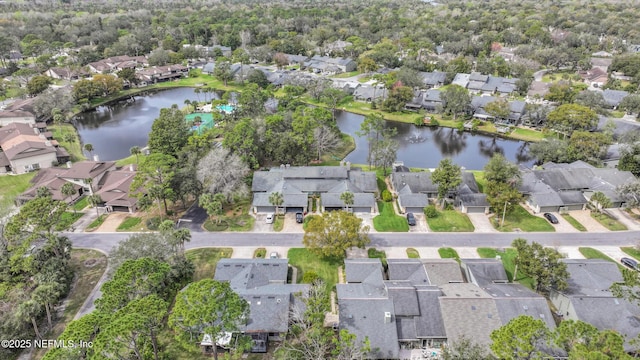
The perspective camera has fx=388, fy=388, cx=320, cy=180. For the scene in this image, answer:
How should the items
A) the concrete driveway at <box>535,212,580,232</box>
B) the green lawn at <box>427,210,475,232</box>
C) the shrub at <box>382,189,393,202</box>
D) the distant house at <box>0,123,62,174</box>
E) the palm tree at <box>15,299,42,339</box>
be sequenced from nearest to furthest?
the palm tree at <box>15,299,42,339</box>, the concrete driveway at <box>535,212,580,232</box>, the green lawn at <box>427,210,475,232</box>, the shrub at <box>382,189,393,202</box>, the distant house at <box>0,123,62,174</box>

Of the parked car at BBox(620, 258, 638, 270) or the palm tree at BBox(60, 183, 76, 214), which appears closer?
the parked car at BBox(620, 258, 638, 270)

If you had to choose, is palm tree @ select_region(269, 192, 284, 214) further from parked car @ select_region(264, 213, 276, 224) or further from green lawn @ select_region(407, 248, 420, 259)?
green lawn @ select_region(407, 248, 420, 259)

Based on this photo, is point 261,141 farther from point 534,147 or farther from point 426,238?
point 534,147

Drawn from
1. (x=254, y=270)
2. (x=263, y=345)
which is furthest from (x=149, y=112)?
(x=263, y=345)

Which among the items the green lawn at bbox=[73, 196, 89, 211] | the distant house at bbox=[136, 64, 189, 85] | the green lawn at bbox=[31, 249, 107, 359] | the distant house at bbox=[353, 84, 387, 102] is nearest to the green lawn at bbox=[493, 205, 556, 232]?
the green lawn at bbox=[31, 249, 107, 359]

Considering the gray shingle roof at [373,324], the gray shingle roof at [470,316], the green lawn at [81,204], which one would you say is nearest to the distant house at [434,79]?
the gray shingle roof at [470,316]

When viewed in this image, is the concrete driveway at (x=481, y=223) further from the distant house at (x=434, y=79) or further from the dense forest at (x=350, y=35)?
the dense forest at (x=350, y=35)

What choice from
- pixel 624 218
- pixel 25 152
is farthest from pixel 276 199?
pixel 624 218
